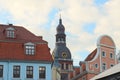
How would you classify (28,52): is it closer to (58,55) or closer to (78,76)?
(78,76)

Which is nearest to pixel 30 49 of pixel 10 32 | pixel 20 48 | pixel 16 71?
pixel 20 48

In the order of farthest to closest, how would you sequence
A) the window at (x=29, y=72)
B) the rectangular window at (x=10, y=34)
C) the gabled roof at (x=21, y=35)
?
the rectangular window at (x=10, y=34) < the gabled roof at (x=21, y=35) < the window at (x=29, y=72)

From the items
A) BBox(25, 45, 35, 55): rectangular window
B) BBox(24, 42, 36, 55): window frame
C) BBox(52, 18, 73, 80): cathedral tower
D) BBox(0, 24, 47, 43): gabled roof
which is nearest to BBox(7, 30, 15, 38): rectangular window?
BBox(0, 24, 47, 43): gabled roof

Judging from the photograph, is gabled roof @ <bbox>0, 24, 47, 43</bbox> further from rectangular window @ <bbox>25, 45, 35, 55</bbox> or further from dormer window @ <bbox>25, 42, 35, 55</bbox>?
rectangular window @ <bbox>25, 45, 35, 55</bbox>

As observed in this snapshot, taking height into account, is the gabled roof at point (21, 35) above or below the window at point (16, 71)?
above

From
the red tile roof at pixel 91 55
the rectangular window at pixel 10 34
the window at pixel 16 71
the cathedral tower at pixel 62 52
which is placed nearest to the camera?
the window at pixel 16 71

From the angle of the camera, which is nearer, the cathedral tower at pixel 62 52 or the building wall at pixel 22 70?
the building wall at pixel 22 70

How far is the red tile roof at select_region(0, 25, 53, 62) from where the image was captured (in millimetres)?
53562

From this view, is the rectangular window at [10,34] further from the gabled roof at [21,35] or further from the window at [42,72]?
the window at [42,72]

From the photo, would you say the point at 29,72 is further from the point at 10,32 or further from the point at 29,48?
the point at 10,32

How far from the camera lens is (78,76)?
8006 cm

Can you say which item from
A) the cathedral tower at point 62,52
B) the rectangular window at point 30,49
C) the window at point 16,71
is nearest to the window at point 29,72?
the window at point 16,71

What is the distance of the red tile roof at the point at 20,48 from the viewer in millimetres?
53562

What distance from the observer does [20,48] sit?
Answer: 2140 inches
